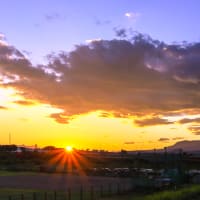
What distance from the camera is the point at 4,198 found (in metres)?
49.5

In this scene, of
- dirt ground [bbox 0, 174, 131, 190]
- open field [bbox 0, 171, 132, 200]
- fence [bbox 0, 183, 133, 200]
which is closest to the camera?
fence [bbox 0, 183, 133, 200]

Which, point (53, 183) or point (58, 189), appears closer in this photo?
point (58, 189)

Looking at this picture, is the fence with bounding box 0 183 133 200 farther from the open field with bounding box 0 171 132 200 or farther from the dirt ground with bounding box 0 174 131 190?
the dirt ground with bounding box 0 174 131 190

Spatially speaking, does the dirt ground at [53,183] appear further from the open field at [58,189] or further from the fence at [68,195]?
the fence at [68,195]

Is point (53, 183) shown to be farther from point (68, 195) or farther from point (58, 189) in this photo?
point (68, 195)

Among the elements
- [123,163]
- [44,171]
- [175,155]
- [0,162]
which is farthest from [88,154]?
[175,155]

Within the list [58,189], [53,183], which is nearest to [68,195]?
[58,189]

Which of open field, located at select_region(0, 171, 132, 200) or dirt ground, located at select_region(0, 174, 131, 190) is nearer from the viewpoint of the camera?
open field, located at select_region(0, 171, 132, 200)

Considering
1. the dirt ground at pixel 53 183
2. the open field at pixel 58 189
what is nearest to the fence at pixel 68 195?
the open field at pixel 58 189

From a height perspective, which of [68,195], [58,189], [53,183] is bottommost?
[68,195]

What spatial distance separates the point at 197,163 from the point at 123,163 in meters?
21.1

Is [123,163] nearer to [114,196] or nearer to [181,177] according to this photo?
[181,177]

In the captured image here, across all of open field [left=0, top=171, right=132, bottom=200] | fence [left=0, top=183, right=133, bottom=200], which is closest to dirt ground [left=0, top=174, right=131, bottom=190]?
open field [left=0, top=171, right=132, bottom=200]

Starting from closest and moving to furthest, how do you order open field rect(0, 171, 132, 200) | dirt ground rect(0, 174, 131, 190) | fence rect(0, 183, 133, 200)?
fence rect(0, 183, 133, 200) → open field rect(0, 171, 132, 200) → dirt ground rect(0, 174, 131, 190)
